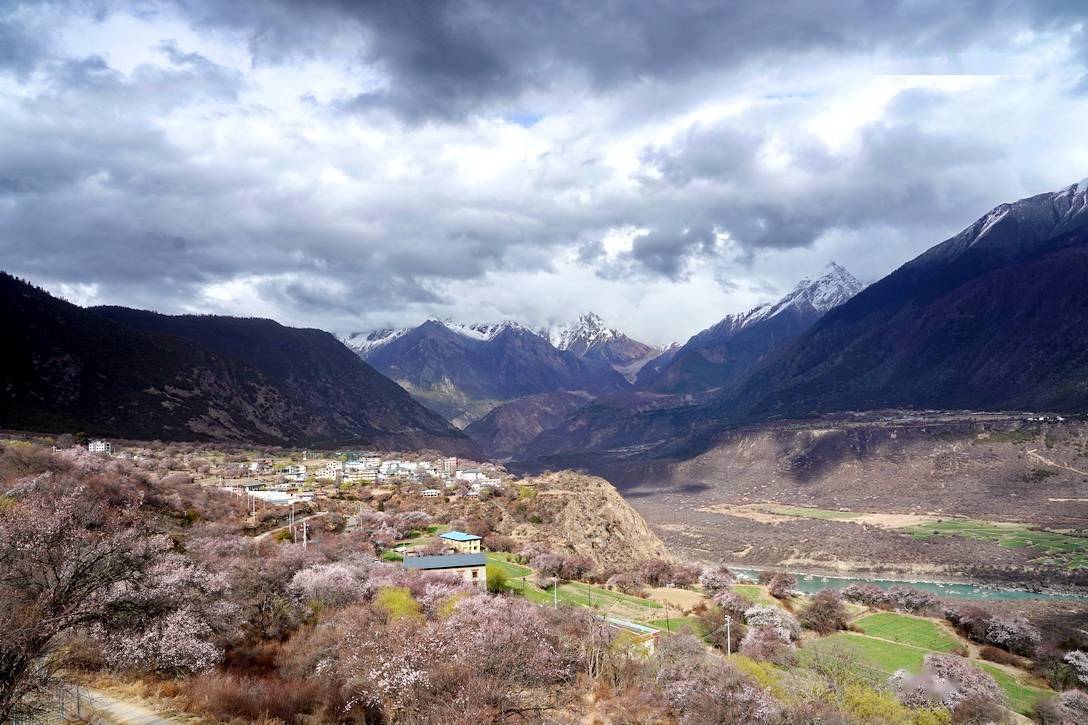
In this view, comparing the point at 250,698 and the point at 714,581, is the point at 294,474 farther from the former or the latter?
the point at 250,698

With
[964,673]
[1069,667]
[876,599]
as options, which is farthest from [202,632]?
[876,599]

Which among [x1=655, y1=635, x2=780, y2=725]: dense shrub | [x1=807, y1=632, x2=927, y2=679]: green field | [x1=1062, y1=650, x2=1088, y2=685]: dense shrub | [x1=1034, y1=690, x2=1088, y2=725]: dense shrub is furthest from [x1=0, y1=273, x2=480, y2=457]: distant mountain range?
[x1=1062, y1=650, x2=1088, y2=685]: dense shrub

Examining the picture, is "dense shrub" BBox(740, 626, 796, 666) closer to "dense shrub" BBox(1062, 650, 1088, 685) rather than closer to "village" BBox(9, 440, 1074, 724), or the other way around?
"village" BBox(9, 440, 1074, 724)

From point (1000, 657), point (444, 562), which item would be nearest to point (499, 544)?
point (444, 562)

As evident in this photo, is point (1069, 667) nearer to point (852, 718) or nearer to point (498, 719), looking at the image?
point (852, 718)

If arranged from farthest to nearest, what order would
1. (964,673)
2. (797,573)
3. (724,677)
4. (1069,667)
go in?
(797,573), (1069,667), (964,673), (724,677)

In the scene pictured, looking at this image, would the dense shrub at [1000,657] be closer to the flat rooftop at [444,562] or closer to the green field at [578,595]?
the green field at [578,595]
